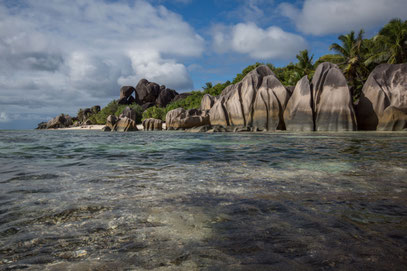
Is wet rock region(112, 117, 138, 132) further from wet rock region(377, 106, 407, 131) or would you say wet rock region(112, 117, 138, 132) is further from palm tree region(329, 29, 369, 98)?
wet rock region(377, 106, 407, 131)

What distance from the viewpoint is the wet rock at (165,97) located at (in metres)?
68.5

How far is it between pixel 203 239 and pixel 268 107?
21.2 m

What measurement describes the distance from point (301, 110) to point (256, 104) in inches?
172

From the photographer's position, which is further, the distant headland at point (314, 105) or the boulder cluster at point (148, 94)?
the boulder cluster at point (148, 94)

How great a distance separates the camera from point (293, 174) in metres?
3.76

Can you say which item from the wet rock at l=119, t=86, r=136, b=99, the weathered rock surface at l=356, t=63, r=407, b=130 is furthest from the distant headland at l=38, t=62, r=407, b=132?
the wet rock at l=119, t=86, r=136, b=99

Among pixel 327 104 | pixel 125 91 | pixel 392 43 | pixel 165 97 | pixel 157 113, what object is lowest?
pixel 327 104

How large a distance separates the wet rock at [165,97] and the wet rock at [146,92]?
1888mm

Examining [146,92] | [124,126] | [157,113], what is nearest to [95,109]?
[146,92]

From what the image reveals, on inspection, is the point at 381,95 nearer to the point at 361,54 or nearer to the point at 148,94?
the point at 361,54

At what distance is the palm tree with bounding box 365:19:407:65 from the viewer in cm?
2178

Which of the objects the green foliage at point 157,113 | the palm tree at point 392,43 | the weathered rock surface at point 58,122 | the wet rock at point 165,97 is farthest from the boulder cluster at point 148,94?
the palm tree at point 392,43

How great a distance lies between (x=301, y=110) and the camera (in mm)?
19297

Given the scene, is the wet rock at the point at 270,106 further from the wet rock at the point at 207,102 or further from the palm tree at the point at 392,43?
the wet rock at the point at 207,102
